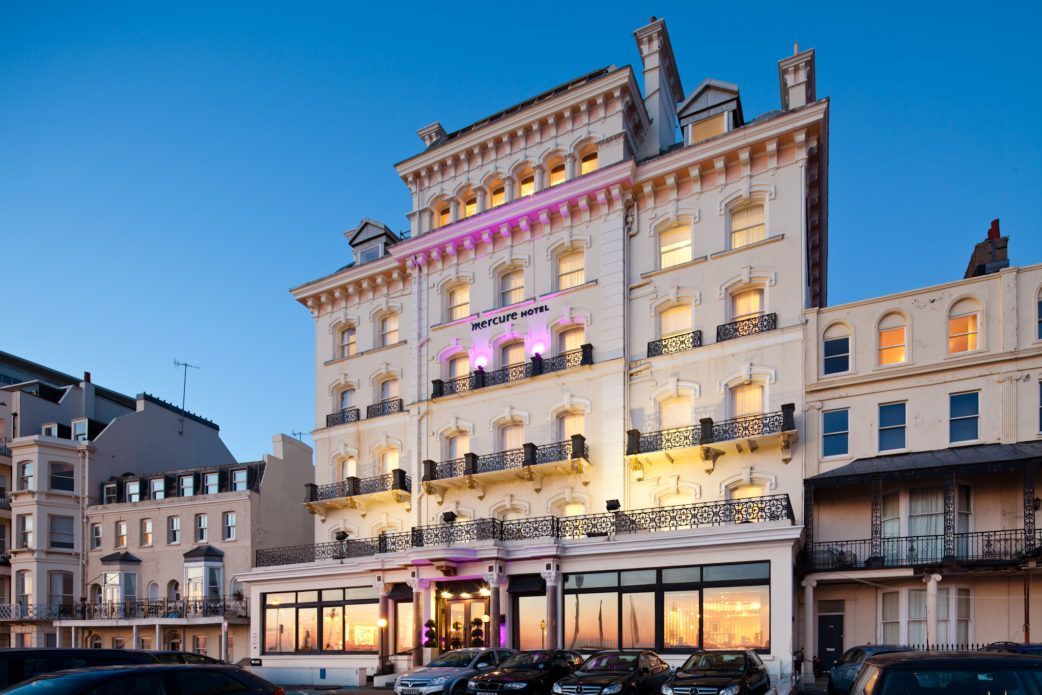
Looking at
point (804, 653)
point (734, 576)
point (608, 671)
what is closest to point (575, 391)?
point (734, 576)

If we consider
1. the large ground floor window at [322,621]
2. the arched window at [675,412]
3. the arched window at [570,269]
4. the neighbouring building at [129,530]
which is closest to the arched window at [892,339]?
the arched window at [675,412]

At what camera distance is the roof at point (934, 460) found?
22.0 metres

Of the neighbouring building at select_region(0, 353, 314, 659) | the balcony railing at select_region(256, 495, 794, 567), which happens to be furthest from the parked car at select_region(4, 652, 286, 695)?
the neighbouring building at select_region(0, 353, 314, 659)

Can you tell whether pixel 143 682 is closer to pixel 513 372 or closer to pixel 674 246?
pixel 513 372

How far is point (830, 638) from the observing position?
80.8 feet

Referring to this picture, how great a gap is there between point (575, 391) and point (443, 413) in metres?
6.17

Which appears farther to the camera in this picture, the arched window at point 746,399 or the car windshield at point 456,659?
the arched window at point 746,399

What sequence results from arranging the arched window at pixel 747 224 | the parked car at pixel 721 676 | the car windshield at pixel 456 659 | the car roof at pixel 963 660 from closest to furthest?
the car roof at pixel 963 660 < the parked car at pixel 721 676 < the car windshield at pixel 456 659 < the arched window at pixel 747 224

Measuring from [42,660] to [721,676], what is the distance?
12785mm

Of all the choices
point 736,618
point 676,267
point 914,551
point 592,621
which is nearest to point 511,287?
point 676,267

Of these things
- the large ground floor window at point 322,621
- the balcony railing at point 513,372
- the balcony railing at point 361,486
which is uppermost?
the balcony railing at point 513,372

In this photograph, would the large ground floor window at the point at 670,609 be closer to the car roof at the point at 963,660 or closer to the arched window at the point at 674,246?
the arched window at the point at 674,246

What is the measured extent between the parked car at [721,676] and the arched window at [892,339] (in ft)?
37.8

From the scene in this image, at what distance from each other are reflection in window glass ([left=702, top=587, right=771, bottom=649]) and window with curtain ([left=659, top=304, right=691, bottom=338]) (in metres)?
9.24
